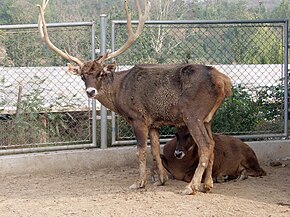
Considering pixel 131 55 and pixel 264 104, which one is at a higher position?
pixel 131 55

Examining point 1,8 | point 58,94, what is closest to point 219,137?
point 58,94

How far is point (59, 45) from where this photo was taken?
11.4 metres

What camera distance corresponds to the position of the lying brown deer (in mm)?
9281

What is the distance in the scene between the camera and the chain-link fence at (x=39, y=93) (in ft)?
33.4

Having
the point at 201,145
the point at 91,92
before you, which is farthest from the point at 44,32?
the point at 201,145

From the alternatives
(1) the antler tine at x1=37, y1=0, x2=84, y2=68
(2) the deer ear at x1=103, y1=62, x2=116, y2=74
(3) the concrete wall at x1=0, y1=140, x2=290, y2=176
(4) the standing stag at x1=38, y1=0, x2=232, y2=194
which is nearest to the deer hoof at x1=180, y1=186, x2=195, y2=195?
(4) the standing stag at x1=38, y1=0, x2=232, y2=194

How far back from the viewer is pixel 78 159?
10.3m

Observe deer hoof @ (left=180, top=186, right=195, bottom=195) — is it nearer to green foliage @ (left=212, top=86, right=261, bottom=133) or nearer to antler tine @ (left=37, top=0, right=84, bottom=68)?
antler tine @ (left=37, top=0, right=84, bottom=68)

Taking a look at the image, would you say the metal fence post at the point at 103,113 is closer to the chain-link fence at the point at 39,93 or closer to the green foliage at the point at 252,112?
the chain-link fence at the point at 39,93

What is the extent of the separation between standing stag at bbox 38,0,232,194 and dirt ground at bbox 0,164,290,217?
36cm

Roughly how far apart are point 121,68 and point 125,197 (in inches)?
113

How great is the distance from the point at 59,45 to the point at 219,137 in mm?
3267

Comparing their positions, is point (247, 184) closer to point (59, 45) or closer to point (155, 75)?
point (155, 75)

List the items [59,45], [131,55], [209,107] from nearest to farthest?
[209,107] → [131,55] → [59,45]
